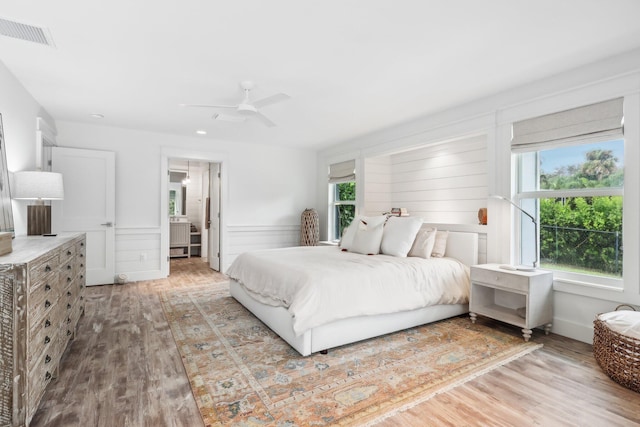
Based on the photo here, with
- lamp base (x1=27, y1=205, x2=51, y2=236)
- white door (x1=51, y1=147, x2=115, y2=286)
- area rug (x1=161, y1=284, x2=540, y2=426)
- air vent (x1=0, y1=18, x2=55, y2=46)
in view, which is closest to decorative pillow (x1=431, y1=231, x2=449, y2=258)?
area rug (x1=161, y1=284, x2=540, y2=426)

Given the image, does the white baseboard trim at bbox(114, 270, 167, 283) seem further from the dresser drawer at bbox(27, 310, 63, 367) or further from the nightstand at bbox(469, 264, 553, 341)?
the nightstand at bbox(469, 264, 553, 341)

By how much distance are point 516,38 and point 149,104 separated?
3839 millimetres

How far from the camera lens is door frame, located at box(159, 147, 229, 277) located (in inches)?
214

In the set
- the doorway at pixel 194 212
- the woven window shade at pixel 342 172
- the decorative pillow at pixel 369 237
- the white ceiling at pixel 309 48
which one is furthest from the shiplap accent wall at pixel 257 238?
the white ceiling at pixel 309 48

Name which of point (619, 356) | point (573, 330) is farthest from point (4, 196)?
point (573, 330)

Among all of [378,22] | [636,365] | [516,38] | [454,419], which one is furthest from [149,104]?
[636,365]

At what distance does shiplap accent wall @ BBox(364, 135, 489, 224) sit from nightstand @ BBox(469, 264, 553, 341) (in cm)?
118

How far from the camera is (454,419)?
5.92ft

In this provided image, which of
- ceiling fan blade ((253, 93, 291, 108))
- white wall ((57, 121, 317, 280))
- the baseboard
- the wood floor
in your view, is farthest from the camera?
white wall ((57, 121, 317, 280))

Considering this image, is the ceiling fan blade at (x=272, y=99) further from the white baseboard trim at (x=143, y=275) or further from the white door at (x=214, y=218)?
the white baseboard trim at (x=143, y=275)

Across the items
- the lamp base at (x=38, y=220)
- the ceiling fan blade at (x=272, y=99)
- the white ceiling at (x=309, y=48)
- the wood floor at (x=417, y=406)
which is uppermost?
the white ceiling at (x=309, y=48)

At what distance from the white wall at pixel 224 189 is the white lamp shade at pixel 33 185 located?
6.70 ft

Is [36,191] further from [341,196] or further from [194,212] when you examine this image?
[194,212]

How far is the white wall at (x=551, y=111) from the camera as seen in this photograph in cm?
258
